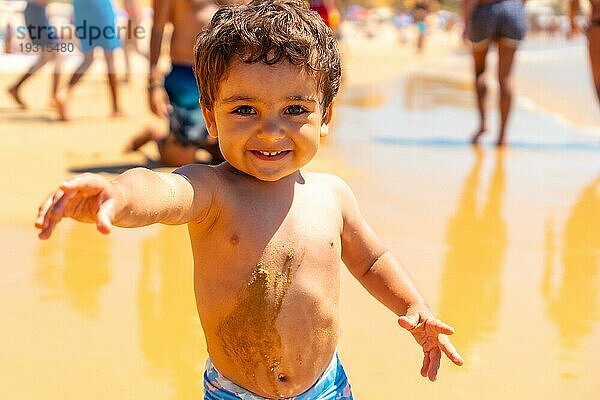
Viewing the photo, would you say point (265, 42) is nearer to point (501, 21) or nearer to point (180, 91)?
point (180, 91)

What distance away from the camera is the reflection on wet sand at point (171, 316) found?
285cm

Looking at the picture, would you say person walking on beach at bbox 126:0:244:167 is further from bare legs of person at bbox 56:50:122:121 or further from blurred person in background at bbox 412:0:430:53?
blurred person in background at bbox 412:0:430:53

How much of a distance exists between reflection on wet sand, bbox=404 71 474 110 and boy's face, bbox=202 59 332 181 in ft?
29.5

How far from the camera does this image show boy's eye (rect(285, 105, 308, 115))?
2037 millimetres

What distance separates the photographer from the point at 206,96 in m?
2.13

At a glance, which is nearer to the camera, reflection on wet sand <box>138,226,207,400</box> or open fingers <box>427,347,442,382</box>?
open fingers <box>427,347,442,382</box>

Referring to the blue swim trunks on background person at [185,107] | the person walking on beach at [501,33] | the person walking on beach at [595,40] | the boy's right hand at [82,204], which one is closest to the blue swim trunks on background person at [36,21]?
the blue swim trunks on background person at [185,107]

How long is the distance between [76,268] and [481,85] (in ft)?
16.3

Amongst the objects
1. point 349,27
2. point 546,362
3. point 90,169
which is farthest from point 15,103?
point 349,27

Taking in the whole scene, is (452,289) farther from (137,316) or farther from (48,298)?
(48,298)

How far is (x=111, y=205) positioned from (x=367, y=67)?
18.6 m

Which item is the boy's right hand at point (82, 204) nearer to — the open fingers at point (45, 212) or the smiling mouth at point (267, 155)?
the open fingers at point (45, 212)

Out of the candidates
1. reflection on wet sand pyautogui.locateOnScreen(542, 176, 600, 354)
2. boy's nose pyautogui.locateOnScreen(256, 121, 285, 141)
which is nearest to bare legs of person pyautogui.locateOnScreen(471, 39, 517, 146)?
reflection on wet sand pyautogui.locateOnScreen(542, 176, 600, 354)

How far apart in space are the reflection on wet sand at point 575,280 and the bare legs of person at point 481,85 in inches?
106
